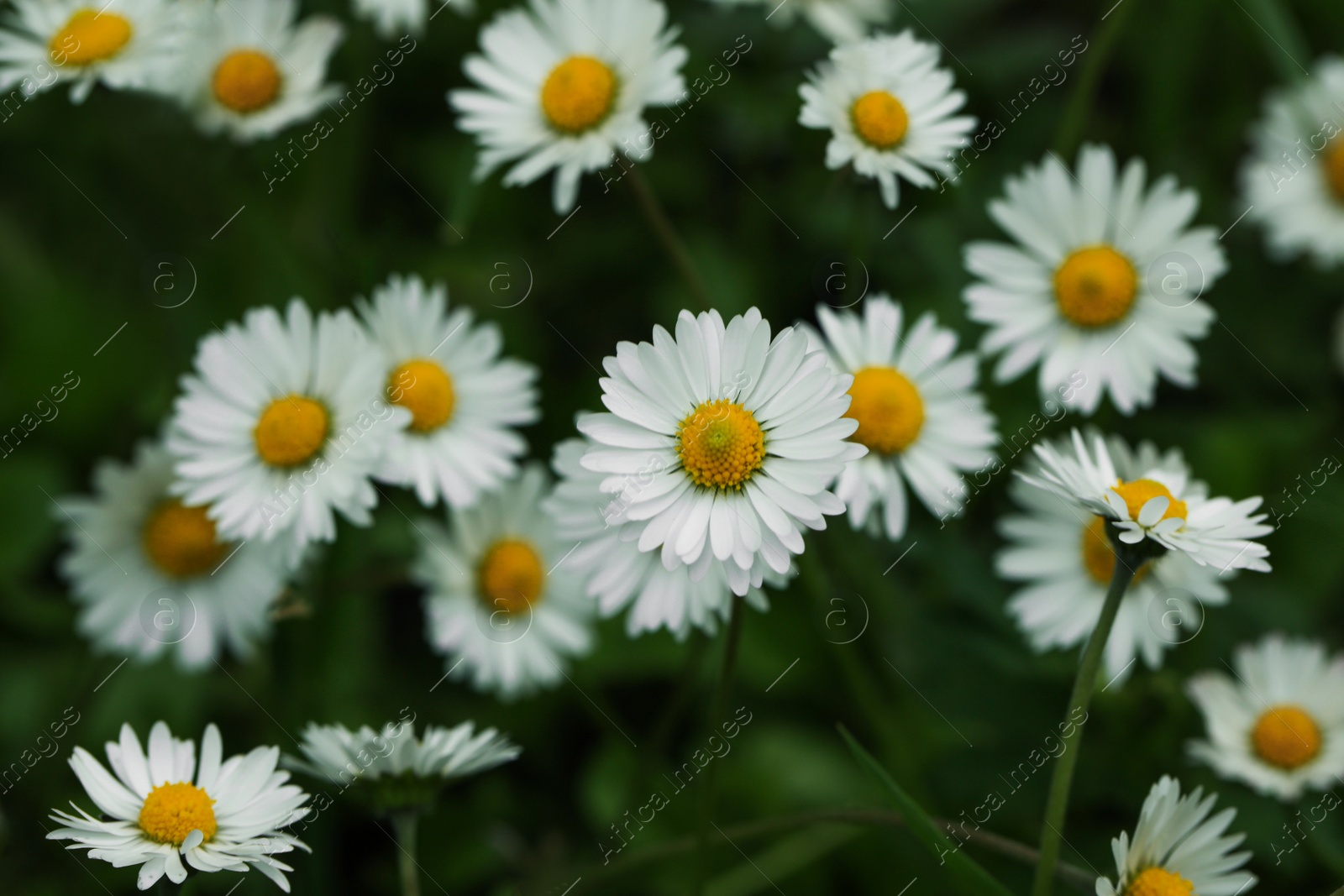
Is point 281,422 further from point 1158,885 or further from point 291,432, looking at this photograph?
point 1158,885

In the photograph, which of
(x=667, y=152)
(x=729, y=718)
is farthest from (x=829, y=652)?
(x=667, y=152)

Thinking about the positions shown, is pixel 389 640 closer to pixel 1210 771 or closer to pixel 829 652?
pixel 829 652

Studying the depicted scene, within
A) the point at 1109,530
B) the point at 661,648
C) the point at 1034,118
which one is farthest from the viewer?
the point at 1034,118

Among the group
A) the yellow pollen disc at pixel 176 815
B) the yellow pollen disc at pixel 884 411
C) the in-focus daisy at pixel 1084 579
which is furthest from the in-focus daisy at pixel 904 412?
the yellow pollen disc at pixel 176 815

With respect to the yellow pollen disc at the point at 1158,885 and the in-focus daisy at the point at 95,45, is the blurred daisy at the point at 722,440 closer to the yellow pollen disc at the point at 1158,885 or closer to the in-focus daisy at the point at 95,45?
the yellow pollen disc at the point at 1158,885

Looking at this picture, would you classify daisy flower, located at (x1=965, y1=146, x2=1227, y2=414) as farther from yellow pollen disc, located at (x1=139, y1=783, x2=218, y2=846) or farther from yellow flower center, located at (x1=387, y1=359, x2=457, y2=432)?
yellow pollen disc, located at (x1=139, y1=783, x2=218, y2=846)

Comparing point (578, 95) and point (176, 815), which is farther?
point (578, 95)

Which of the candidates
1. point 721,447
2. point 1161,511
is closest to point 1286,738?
Result: point 1161,511
